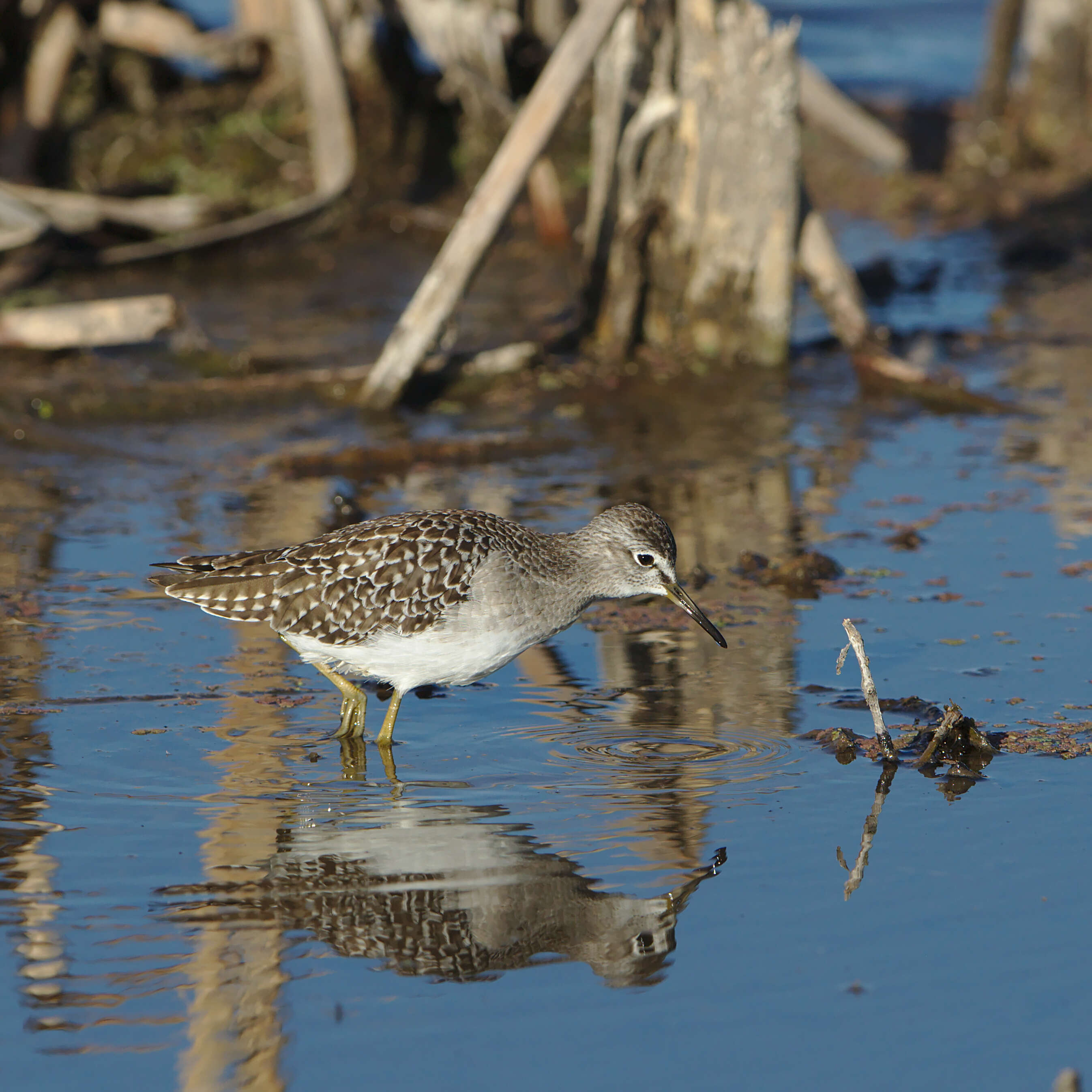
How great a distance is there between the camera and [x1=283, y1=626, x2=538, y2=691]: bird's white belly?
712 cm

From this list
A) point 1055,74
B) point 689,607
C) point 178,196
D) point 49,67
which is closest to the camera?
point 689,607

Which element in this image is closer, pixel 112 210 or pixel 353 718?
pixel 353 718

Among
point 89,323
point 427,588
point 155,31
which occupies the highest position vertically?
point 155,31

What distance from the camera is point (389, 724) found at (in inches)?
285

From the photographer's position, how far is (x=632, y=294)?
13.3m

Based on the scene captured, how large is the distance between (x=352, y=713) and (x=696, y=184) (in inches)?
273

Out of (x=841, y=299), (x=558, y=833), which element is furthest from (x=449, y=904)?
(x=841, y=299)

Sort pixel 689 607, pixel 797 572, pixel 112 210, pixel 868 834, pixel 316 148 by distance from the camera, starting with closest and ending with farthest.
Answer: pixel 868 834 < pixel 689 607 < pixel 797 572 < pixel 112 210 < pixel 316 148

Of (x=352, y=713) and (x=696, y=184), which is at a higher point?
(x=696, y=184)

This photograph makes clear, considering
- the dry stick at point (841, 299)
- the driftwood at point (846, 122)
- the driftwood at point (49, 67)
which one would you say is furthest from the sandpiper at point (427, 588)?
the driftwood at point (846, 122)

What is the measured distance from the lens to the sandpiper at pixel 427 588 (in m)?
7.19

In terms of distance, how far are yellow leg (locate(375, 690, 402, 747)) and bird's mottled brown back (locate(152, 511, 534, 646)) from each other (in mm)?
321

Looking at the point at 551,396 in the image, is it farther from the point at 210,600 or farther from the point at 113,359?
the point at 210,600

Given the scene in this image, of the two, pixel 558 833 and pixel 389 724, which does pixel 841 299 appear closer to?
pixel 389 724
